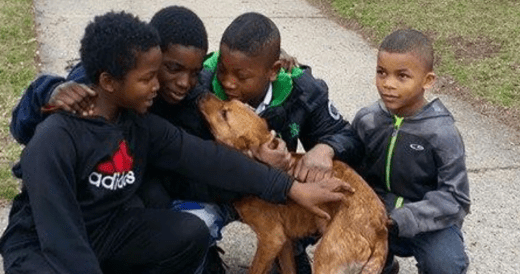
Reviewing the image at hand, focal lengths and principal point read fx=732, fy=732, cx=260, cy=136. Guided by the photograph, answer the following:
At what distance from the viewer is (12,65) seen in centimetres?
738

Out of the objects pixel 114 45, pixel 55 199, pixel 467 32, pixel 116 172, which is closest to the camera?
pixel 55 199

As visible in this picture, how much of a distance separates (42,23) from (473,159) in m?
6.02

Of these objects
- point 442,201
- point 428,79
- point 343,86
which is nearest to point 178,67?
point 428,79

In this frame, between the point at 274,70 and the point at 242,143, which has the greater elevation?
the point at 274,70

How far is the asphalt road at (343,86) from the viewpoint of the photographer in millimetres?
4730

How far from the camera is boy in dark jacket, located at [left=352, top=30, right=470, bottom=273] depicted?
3.68m

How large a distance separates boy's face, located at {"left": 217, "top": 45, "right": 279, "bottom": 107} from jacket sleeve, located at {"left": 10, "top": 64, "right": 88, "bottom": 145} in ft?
2.38

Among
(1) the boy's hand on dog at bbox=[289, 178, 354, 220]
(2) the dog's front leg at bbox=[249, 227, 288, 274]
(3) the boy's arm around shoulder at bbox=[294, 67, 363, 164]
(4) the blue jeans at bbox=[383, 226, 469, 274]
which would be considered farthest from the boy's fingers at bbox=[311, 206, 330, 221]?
(4) the blue jeans at bbox=[383, 226, 469, 274]

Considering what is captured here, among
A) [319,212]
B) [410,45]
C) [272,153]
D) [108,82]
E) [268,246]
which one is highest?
[410,45]

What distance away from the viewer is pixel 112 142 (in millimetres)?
3355

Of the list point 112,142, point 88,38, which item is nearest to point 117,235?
point 112,142

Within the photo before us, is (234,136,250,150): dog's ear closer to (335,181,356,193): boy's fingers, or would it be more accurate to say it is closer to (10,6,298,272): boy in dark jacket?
(10,6,298,272): boy in dark jacket

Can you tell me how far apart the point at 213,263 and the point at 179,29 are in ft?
4.45

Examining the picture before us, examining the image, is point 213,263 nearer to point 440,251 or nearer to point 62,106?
point 440,251
